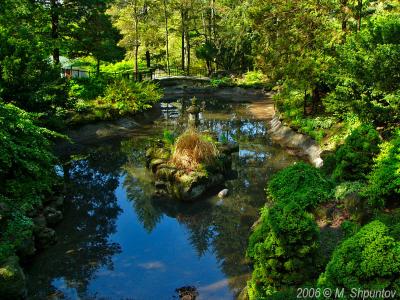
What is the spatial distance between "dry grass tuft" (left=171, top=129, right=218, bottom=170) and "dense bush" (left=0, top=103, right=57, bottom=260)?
5389mm

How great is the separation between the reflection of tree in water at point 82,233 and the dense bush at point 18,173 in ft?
3.76

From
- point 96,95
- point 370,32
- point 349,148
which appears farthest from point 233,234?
point 96,95

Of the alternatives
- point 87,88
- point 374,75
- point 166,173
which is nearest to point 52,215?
point 166,173

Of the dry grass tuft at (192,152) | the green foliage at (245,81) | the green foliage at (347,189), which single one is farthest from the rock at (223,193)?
the green foliage at (245,81)

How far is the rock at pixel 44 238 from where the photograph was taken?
37.4 ft

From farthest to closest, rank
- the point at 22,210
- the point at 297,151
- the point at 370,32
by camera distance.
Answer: the point at 297,151 → the point at 370,32 → the point at 22,210

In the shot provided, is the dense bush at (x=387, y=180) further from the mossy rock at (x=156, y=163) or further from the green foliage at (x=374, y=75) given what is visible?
the mossy rock at (x=156, y=163)

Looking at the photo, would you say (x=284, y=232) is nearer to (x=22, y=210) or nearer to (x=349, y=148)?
(x=349, y=148)

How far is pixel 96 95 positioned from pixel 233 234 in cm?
1771

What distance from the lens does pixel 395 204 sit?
9844mm

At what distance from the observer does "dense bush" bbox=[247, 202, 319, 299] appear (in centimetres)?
748

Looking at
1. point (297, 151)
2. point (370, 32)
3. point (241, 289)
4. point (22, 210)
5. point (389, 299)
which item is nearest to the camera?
point (389, 299)

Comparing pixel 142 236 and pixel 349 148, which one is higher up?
pixel 349 148

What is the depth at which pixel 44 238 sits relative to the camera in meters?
11.5
